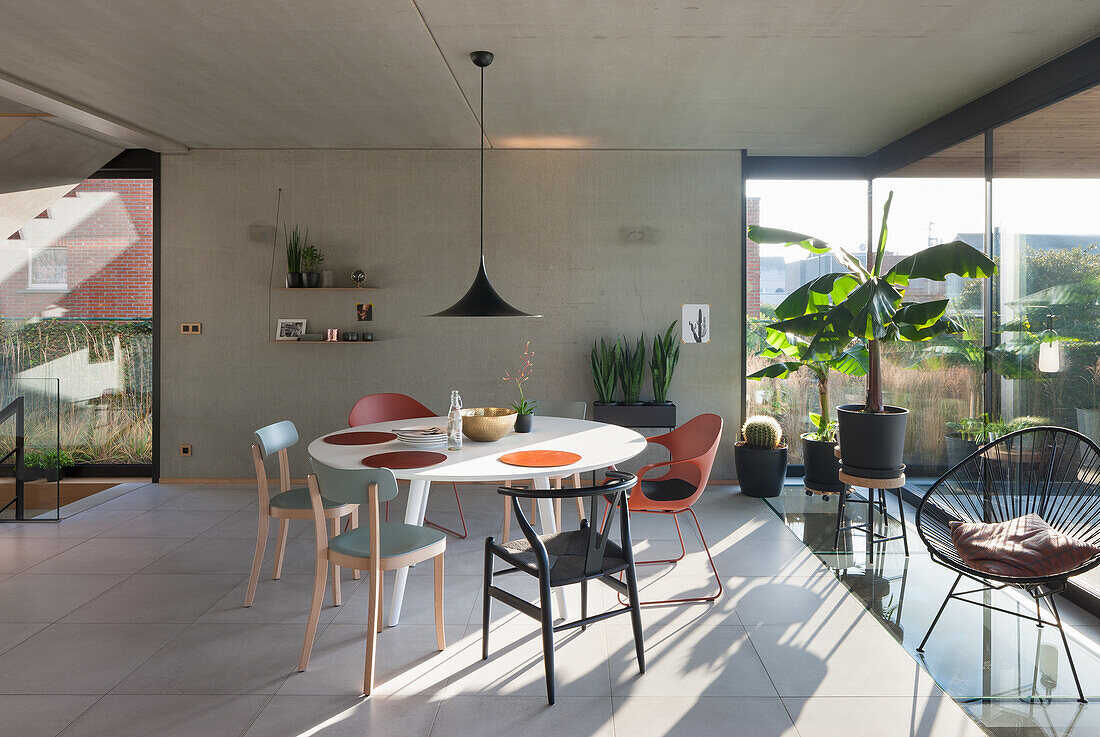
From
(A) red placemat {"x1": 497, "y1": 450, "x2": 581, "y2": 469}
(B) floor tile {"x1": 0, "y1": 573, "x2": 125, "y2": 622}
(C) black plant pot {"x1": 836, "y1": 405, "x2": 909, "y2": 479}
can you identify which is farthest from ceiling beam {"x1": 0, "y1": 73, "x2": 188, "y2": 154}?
(C) black plant pot {"x1": 836, "y1": 405, "x2": 909, "y2": 479}

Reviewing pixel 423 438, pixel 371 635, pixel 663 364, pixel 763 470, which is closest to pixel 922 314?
pixel 763 470

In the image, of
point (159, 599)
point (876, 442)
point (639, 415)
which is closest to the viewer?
point (159, 599)

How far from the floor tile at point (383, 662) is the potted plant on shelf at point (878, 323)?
8.40 feet

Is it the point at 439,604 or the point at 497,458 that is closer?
the point at 439,604

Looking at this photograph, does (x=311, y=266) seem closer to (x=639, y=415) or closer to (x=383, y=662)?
(x=639, y=415)

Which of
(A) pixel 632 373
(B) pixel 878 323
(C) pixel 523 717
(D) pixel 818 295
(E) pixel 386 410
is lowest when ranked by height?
(C) pixel 523 717

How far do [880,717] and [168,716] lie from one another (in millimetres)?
2491

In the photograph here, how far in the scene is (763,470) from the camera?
5371 millimetres

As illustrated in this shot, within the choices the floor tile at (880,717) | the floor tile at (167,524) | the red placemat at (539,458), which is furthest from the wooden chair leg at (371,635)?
the floor tile at (167,524)

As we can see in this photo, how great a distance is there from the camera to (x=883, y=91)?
4234 mm

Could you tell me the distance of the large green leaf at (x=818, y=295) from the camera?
165 inches

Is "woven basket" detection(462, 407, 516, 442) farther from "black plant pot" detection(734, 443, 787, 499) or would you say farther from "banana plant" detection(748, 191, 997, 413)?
"black plant pot" detection(734, 443, 787, 499)

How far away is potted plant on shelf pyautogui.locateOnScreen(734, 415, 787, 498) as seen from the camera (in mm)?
5371

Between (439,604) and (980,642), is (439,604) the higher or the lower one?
the higher one
